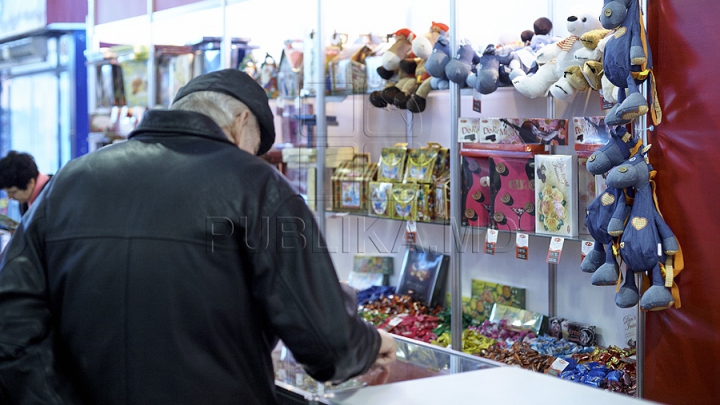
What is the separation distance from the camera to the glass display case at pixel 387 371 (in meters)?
1.80

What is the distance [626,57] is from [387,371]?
53.9 inches

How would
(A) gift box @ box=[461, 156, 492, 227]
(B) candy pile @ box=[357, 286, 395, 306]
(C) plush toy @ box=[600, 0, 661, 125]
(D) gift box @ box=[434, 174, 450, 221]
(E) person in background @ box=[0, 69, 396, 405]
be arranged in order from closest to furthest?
(E) person in background @ box=[0, 69, 396, 405] < (C) plush toy @ box=[600, 0, 661, 125] < (A) gift box @ box=[461, 156, 492, 227] < (D) gift box @ box=[434, 174, 450, 221] < (B) candy pile @ box=[357, 286, 395, 306]

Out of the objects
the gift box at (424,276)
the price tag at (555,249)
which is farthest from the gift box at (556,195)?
the gift box at (424,276)

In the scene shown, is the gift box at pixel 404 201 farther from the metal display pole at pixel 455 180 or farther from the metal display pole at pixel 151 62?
the metal display pole at pixel 151 62

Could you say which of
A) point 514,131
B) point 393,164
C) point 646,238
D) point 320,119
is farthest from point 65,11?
point 646,238

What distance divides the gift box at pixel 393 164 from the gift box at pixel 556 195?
87 centimetres

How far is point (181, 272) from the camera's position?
1539 mm

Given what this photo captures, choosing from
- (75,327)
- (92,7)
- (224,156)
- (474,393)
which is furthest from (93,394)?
(92,7)

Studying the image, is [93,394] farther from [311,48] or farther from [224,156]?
[311,48]

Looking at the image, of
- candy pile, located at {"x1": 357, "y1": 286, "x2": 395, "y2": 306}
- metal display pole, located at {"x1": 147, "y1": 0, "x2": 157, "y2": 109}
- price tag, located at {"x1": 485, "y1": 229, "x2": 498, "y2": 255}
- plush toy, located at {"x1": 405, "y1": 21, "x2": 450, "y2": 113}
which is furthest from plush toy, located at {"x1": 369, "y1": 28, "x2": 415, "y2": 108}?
metal display pole, located at {"x1": 147, "y1": 0, "x2": 157, "y2": 109}

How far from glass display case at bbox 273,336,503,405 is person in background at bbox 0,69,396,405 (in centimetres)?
18

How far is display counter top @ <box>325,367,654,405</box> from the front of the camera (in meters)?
1.57

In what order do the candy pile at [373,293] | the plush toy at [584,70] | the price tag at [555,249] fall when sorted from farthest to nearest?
1. the candy pile at [373,293]
2. the price tag at [555,249]
3. the plush toy at [584,70]

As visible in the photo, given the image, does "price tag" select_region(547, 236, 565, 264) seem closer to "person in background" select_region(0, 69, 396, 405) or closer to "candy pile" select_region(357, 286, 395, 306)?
"candy pile" select_region(357, 286, 395, 306)
